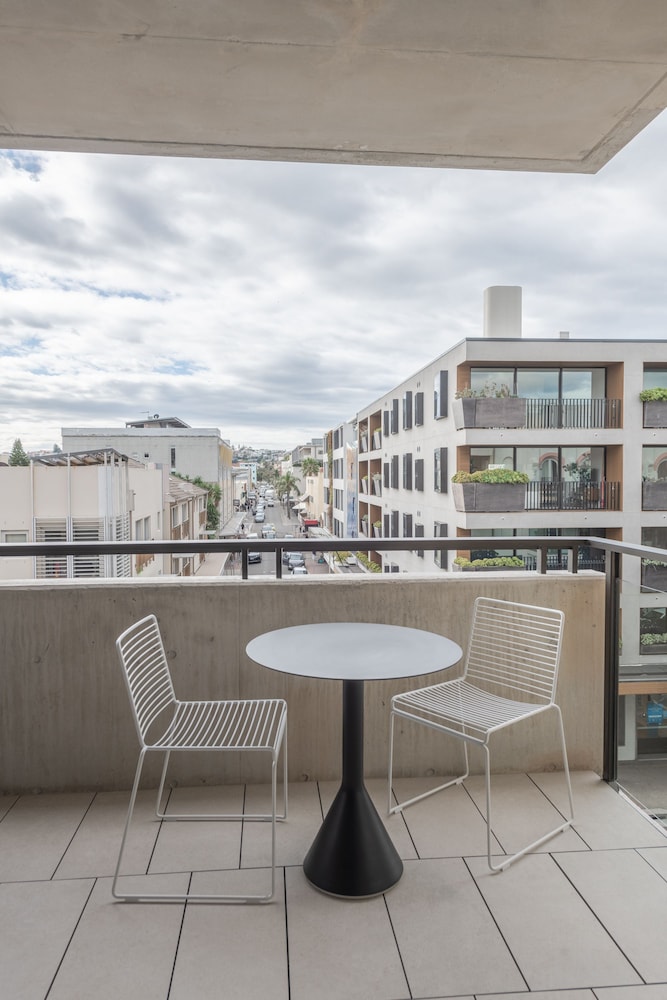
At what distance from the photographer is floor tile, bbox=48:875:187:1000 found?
56.4 inches

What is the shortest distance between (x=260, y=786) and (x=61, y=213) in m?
8.71

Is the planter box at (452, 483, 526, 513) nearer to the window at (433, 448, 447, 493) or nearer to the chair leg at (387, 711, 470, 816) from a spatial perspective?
the window at (433, 448, 447, 493)

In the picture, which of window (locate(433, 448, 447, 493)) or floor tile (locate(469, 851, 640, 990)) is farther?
window (locate(433, 448, 447, 493))

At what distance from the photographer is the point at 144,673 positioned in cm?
207

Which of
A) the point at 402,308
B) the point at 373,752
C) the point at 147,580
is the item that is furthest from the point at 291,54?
the point at 402,308

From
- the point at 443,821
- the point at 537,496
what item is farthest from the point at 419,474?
the point at 443,821

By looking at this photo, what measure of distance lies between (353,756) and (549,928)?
2.29ft

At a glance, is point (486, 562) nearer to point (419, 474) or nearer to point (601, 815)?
point (601, 815)

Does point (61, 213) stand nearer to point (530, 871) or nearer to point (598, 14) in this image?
point (598, 14)

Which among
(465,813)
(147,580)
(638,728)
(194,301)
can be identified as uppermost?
(194,301)

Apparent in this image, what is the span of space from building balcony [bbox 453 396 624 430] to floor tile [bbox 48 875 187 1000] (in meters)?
12.2

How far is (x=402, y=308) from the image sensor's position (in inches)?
891

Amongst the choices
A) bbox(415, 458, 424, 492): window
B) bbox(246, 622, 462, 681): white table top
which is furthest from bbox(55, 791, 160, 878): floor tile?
bbox(415, 458, 424, 492): window

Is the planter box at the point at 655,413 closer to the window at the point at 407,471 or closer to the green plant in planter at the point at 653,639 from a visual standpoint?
the window at the point at 407,471
